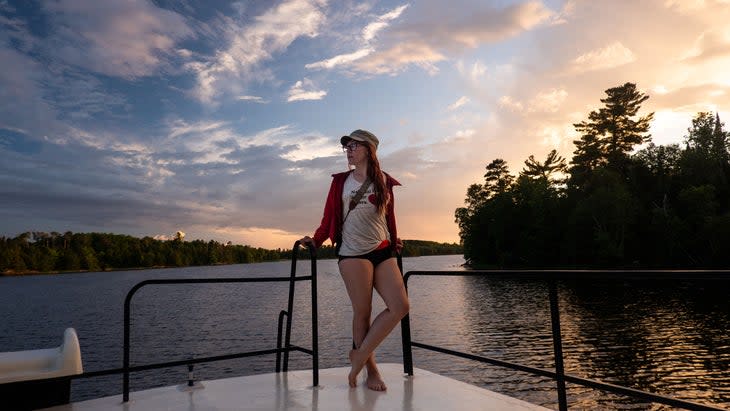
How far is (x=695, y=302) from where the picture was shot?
29594 mm

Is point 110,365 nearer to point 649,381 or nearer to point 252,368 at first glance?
point 252,368

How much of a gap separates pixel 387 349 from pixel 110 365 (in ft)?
35.9

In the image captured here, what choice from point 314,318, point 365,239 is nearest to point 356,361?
point 314,318

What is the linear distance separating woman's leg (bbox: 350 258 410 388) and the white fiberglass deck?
0.33m

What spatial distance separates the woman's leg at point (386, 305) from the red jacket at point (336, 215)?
203mm

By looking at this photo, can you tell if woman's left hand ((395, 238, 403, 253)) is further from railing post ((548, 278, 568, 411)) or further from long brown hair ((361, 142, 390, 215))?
railing post ((548, 278, 568, 411))

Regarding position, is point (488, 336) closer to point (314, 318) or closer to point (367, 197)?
point (314, 318)

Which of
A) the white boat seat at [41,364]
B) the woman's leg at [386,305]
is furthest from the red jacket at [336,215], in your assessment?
the white boat seat at [41,364]

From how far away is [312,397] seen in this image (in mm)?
3393

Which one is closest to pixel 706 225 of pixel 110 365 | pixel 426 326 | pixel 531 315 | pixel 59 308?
pixel 531 315

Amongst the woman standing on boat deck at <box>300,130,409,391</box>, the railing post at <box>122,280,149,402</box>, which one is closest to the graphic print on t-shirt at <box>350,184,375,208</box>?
the woman standing on boat deck at <box>300,130,409,391</box>

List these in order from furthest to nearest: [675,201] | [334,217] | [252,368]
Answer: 1. [675,201]
2. [252,368]
3. [334,217]

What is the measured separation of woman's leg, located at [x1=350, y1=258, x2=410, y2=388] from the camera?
3.29m

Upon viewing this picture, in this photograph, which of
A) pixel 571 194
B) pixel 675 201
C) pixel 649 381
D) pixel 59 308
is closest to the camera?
pixel 649 381
